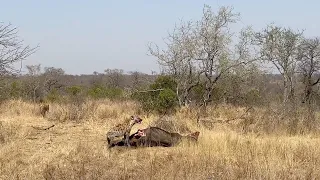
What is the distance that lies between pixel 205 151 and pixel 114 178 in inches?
81.9

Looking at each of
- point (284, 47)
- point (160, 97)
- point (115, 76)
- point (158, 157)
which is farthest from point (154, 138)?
point (115, 76)

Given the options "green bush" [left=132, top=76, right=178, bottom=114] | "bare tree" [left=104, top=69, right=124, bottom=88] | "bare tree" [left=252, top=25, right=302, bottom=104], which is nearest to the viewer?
"green bush" [left=132, top=76, right=178, bottom=114]

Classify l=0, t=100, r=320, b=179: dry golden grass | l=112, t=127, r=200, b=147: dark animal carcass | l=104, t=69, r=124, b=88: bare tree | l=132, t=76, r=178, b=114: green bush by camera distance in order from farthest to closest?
l=104, t=69, r=124, b=88: bare tree
l=132, t=76, r=178, b=114: green bush
l=112, t=127, r=200, b=147: dark animal carcass
l=0, t=100, r=320, b=179: dry golden grass

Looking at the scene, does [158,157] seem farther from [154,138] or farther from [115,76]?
[115,76]

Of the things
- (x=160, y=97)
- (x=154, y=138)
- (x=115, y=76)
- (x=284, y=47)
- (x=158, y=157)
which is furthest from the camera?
(x=115, y=76)

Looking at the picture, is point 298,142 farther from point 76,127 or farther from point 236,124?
point 76,127

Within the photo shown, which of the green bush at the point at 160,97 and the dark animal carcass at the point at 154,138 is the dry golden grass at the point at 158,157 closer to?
the dark animal carcass at the point at 154,138

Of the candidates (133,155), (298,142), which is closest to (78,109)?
(133,155)

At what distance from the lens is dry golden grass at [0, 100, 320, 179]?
583 cm

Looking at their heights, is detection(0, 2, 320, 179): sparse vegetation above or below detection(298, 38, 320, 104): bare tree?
below

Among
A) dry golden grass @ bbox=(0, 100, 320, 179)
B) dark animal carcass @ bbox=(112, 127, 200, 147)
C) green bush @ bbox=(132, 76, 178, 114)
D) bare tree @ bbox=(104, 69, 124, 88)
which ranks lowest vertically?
dry golden grass @ bbox=(0, 100, 320, 179)

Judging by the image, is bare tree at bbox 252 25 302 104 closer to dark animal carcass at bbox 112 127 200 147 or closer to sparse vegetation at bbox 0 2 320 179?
sparse vegetation at bbox 0 2 320 179

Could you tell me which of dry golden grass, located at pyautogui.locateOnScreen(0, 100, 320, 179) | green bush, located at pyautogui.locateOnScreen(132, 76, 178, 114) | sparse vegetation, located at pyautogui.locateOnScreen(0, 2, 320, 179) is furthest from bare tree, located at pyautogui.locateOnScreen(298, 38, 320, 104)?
dry golden grass, located at pyautogui.locateOnScreen(0, 100, 320, 179)

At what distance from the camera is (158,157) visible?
686 centimetres
